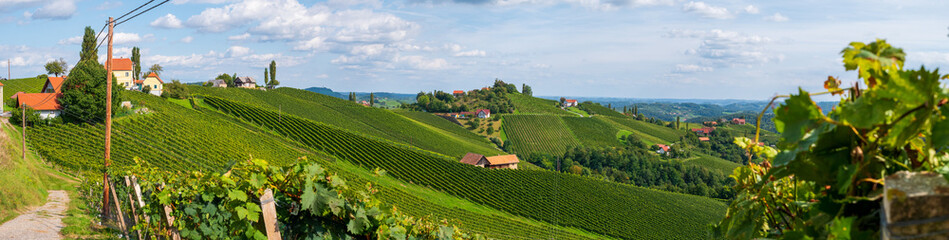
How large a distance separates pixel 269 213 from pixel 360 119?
227 feet

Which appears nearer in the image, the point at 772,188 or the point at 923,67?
the point at 923,67

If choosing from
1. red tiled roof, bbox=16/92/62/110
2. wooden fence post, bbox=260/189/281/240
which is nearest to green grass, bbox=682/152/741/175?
red tiled roof, bbox=16/92/62/110

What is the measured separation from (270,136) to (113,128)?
1355 centimetres

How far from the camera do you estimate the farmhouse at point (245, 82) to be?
92.4m

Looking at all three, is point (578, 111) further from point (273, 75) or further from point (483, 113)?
point (273, 75)

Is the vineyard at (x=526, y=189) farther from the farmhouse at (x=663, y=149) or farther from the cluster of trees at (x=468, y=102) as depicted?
the cluster of trees at (x=468, y=102)

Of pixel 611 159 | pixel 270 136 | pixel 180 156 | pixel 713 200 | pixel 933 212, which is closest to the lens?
pixel 933 212

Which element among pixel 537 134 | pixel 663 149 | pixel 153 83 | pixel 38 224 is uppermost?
pixel 153 83

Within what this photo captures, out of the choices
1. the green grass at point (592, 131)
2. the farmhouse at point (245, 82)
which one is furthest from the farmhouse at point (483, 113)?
the farmhouse at point (245, 82)

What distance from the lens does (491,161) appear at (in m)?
57.8

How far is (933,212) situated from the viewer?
796 mm

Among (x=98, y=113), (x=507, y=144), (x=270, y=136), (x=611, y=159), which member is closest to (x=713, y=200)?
(x=611, y=159)

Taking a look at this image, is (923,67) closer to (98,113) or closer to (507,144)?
(98,113)

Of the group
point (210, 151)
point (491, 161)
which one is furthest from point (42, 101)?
point (491, 161)
